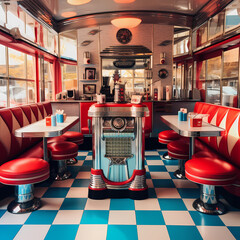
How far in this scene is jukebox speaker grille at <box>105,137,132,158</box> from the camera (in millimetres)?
2996

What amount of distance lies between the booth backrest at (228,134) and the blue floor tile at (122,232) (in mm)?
1452

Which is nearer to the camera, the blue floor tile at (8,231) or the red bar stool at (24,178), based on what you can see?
the blue floor tile at (8,231)

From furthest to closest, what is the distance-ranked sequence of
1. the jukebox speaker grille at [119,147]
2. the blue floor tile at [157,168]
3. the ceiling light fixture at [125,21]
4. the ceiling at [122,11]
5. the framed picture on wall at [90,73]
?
the framed picture on wall at [90,73], the ceiling at [122,11], the ceiling light fixture at [125,21], the blue floor tile at [157,168], the jukebox speaker grille at [119,147]

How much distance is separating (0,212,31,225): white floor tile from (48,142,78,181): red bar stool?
103 centimetres

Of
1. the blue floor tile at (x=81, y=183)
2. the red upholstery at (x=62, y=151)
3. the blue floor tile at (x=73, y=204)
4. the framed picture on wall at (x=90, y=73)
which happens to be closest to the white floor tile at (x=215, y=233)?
the blue floor tile at (x=73, y=204)

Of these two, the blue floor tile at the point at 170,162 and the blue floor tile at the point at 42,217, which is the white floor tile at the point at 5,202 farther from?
the blue floor tile at the point at 170,162

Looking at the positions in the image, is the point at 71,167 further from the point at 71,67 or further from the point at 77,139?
the point at 71,67

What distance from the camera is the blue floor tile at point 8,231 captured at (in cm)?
219

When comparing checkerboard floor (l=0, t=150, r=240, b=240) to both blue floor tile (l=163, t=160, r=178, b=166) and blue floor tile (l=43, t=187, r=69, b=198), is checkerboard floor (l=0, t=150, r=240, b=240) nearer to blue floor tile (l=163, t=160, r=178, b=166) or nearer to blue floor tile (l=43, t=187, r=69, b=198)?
blue floor tile (l=43, t=187, r=69, b=198)

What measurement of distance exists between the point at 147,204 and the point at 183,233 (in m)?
0.66

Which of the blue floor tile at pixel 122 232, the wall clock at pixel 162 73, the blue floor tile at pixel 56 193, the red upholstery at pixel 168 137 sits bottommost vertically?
the blue floor tile at pixel 122 232

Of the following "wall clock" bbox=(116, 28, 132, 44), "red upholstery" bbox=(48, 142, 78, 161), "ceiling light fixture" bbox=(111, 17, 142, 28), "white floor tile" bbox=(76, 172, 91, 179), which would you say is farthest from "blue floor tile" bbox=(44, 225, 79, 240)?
"wall clock" bbox=(116, 28, 132, 44)

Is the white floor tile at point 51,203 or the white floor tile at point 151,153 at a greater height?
the white floor tile at point 151,153

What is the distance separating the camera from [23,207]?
270 centimetres
